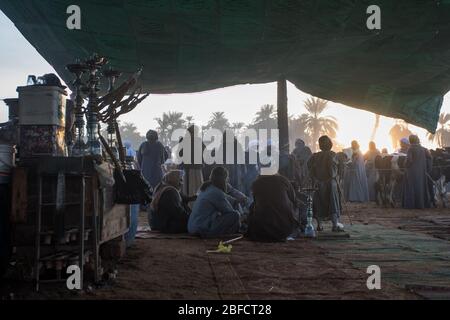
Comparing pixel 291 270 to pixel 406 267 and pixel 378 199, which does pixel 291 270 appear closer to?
pixel 406 267

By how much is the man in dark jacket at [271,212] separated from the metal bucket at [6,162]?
159 inches

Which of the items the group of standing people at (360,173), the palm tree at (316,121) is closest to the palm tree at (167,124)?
the palm tree at (316,121)

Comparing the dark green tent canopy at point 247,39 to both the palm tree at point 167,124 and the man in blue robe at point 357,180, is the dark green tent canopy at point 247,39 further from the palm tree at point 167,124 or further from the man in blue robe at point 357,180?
the palm tree at point 167,124

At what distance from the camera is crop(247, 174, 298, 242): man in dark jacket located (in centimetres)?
687

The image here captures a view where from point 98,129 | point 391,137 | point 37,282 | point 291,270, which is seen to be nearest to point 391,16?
point 291,270

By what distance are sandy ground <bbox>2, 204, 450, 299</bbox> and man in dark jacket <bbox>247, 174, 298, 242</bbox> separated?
25cm

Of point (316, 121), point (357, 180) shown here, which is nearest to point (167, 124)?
point (316, 121)

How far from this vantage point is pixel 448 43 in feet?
26.7

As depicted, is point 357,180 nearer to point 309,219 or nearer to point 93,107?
point 309,219

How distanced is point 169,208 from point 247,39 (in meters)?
2.98

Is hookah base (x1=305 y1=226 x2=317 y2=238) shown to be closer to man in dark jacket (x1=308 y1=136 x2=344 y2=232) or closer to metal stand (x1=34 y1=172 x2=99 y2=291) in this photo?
man in dark jacket (x1=308 y1=136 x2=344 y2=232)

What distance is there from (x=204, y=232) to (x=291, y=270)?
8.98ft

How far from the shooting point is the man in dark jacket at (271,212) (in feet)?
22.5

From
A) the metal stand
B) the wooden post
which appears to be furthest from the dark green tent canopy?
the metal stand
